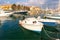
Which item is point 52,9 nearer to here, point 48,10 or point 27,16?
point 48,10

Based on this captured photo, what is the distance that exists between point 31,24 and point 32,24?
0.06 feet

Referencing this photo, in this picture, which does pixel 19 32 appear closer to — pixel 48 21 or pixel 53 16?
pixel 48 21

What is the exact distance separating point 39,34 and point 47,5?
23.1 inches

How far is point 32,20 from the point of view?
2121 mm

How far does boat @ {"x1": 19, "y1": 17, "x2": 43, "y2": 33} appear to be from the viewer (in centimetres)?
207

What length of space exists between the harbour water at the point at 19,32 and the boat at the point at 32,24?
6cm

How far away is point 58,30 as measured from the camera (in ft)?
6.88

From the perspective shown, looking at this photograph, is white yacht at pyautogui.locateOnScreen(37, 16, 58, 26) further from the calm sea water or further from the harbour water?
the calm sea water

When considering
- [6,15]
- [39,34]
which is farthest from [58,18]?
[6,15]

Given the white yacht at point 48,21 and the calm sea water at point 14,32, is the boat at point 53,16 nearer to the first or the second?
the white yacht at point 48,21

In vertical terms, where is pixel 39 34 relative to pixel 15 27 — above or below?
below

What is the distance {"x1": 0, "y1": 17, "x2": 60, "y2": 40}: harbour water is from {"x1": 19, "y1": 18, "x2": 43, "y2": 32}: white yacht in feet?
0.20

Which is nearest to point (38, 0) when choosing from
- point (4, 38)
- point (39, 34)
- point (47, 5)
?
point (47, 5)

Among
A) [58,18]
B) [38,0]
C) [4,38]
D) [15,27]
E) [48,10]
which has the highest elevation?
[38,0]
